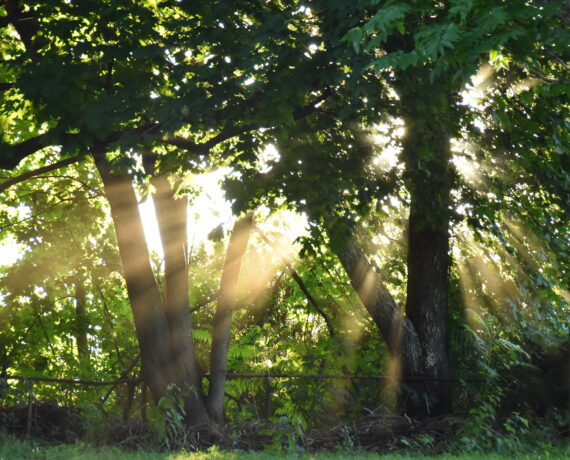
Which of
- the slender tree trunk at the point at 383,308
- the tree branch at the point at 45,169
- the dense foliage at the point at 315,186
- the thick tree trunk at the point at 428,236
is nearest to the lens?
the dense foliage at the point at 315,186

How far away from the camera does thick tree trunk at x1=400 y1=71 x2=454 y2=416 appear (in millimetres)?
10609

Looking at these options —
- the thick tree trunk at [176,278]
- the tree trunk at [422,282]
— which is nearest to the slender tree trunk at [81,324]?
the thick tree trunk at [176,278]

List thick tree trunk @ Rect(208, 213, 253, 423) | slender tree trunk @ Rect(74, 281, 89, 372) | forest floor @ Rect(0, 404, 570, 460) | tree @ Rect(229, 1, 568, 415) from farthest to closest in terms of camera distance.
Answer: slender tree trunk @ Rect(74, 281, 89, 372), thick tree trunk @ Rect(208, 213, 253, 423), forest floor @ Rect(0, 404, 570, 460), tree @ Rect(229, 1, 568, 415)

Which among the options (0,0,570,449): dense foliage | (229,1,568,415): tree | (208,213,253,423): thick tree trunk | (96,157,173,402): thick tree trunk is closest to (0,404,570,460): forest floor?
(0,0,570,449): dense foliage

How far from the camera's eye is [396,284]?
16828 millimetres

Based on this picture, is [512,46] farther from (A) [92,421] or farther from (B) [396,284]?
(B) [396,284]

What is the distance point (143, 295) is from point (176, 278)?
0.75 m

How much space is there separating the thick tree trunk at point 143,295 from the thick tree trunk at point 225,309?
1252 millimetres

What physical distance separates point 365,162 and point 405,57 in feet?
18.6

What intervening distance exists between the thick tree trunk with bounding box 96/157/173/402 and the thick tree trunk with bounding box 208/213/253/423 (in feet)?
4.11

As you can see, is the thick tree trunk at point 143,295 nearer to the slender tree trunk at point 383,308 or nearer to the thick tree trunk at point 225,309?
the thick tree trunk at point 225,309

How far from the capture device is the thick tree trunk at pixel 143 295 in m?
11.8

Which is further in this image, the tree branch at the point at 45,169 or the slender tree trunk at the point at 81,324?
the slender tree trunk at the point at 81,324

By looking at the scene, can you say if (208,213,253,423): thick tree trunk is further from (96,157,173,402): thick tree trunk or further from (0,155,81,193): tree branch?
(0,155,81,193): tree branch
